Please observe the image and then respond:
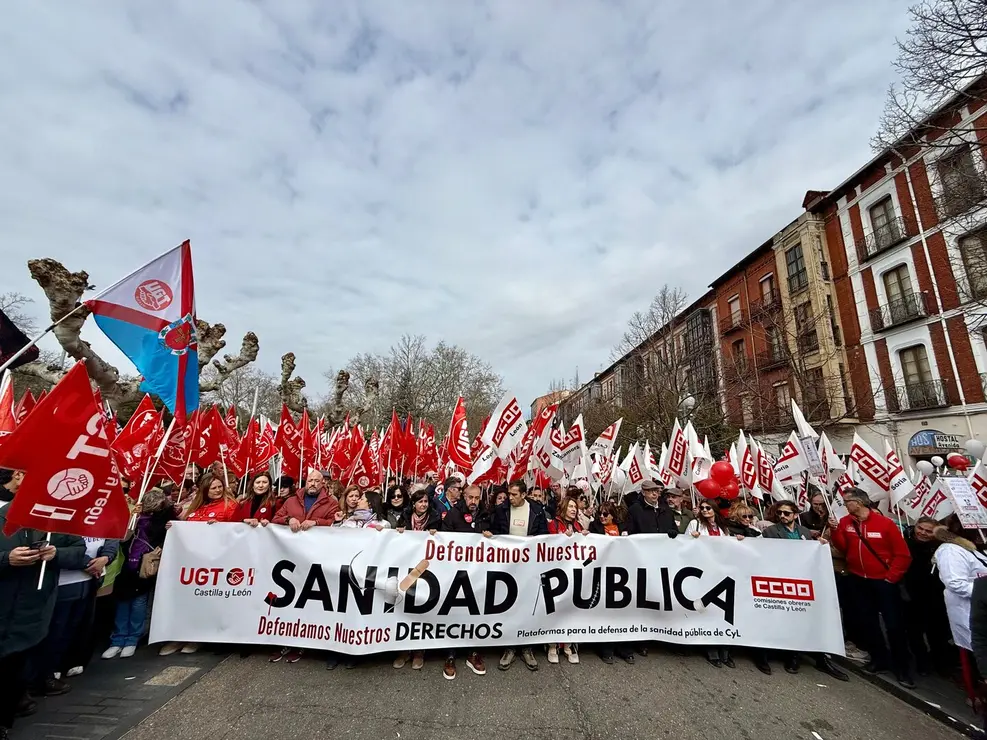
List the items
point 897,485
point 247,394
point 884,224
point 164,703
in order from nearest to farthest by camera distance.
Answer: point 164,703
point 897,485
point 884,224
point 247,394

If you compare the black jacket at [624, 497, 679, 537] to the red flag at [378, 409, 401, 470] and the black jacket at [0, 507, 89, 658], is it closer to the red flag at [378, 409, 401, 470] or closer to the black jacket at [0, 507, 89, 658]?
the black jacket at [0, 507, 89, 658]

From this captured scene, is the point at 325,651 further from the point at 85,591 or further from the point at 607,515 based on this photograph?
the point at 607,515

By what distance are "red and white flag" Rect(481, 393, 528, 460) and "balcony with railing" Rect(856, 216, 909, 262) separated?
900 inches

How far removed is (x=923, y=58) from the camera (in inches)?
315

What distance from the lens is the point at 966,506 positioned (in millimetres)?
4383

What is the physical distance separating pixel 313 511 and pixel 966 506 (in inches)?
271

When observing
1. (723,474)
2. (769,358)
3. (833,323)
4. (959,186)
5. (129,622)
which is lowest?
(129,622)

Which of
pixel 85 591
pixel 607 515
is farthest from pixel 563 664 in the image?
pixel 85 591

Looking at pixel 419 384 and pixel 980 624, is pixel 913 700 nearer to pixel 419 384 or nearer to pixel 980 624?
pixel 980 624

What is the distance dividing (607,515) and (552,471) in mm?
1969

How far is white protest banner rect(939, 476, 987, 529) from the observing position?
4.27 meters

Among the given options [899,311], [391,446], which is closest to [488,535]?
[391,446]

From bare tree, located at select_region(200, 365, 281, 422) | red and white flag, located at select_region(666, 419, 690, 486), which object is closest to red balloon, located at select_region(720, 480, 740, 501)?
red and white flag, located at select_region(666, 419, 690, 486)

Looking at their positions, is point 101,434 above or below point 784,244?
below
